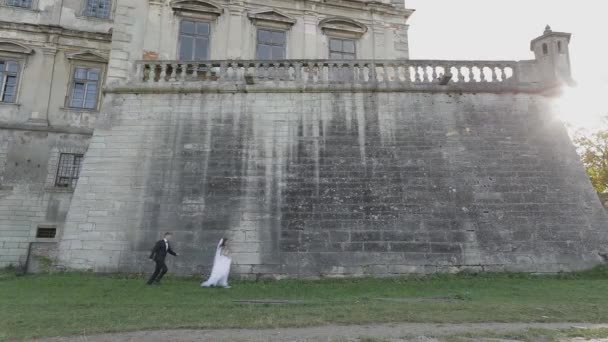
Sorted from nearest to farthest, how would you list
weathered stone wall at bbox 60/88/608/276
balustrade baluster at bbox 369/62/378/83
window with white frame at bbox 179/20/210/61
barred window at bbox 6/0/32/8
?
1. weathered stone wall at bbox 60/88/608/276
2. balustrade baluster at bbox 369/62/378/83
3. window with white frame at bbox 179/20/210/61
4. barred window at bbox 6/0/32/8

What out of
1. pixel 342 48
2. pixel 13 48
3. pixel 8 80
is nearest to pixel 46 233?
pixel 8 80

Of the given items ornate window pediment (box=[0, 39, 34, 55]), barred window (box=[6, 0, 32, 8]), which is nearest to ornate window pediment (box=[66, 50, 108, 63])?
ornate window pediment (box=[0, 39, 34, 55])

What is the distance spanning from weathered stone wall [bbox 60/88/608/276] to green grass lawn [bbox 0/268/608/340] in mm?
719

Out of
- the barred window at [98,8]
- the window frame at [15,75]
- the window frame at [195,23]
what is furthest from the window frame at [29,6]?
the window frame at [195,23]

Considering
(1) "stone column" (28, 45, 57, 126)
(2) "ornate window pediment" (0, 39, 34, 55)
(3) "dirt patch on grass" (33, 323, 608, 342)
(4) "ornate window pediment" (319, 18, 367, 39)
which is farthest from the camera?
(2) "ornate window pediment" (0, 39, 34, 55)

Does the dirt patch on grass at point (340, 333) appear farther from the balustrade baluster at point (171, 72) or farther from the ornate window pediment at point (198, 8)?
the ornate window pediment at point (198, 8)

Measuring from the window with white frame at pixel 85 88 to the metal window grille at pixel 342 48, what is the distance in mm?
10005

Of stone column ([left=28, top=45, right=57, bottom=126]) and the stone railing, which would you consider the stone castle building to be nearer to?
the stone railing

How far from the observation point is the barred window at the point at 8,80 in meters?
16.7

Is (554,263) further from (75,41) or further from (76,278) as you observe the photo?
(75,41)

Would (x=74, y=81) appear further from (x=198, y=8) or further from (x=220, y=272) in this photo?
(x=220, y=272)

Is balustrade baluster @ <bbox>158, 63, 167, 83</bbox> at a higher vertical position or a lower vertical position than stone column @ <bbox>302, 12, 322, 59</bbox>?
lower

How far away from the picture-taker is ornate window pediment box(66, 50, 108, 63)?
1747 cm

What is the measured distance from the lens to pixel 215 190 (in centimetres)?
1082
